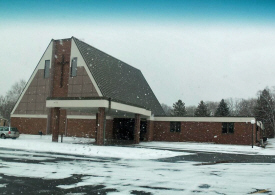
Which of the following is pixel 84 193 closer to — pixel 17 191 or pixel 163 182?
pixel 17 191

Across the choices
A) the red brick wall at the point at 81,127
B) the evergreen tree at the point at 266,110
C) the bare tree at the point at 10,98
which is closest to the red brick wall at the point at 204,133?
the red brick wall at the point at 81,127

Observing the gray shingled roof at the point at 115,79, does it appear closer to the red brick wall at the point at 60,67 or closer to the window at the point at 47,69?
the red brick wall at the point at 60,67

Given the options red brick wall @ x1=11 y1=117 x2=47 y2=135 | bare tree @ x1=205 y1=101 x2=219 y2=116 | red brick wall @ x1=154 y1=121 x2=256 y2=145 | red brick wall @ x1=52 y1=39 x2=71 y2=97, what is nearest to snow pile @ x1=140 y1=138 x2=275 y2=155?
red brick wall @ x1=154 y1=121 x2=256 y2=145

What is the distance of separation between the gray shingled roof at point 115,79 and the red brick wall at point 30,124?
10221mm

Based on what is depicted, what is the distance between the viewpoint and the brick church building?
36062mm

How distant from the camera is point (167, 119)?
39.2 m

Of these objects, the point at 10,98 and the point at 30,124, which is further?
the point at 10,98

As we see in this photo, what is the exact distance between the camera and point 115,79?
40312 mm

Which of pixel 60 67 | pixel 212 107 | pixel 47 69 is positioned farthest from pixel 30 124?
pixel 212 107

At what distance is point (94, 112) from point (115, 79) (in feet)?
21.7

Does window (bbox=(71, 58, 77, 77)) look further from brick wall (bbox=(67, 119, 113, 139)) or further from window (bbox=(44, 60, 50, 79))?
brick wall (bbox=(67, 119, 113, 139))

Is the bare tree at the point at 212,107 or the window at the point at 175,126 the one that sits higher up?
the bare tree at the point at 212,107

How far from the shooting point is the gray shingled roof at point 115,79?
37.1 meters

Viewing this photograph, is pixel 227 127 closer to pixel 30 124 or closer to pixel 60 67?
pixel 60 67
